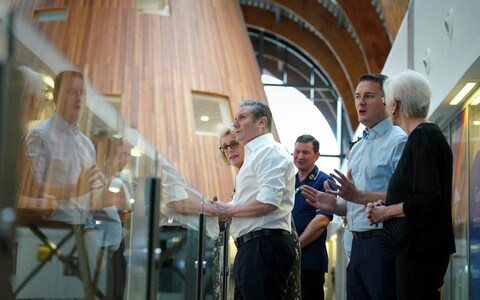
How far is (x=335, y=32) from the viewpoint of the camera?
1025 inches

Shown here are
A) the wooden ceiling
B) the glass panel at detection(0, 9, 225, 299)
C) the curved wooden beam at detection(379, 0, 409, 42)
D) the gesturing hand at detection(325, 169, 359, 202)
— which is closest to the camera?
the glass panel at detection(0, 9, 225, 299)

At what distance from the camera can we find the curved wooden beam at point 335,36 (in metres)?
25.4

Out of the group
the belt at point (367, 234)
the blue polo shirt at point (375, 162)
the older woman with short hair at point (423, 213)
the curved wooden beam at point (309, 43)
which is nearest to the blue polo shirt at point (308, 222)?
the blue polo shirt at point (375, 162)

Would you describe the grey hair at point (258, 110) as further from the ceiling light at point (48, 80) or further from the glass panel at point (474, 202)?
the ceiling light at point (48, 80)

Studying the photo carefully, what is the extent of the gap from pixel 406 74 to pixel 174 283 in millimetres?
1463

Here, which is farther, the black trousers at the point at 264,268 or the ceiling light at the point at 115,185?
the black trousers at the point at 264,268

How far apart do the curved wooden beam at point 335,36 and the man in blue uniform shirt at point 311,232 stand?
1906cm

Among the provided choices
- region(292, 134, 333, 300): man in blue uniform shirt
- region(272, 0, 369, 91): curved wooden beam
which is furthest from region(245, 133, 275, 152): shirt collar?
region(272, 0, 369, 91): curved wooden beam

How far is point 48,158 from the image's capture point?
6.73 feet

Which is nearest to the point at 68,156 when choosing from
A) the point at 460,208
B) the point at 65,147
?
the point at 65,147

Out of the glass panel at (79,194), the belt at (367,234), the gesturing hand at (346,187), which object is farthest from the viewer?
the belt at (367,234)

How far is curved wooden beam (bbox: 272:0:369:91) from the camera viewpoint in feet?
83.3

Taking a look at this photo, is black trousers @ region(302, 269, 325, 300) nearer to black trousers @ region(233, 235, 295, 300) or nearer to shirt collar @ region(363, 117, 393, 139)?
black trousers @ region(233, 235, 295, 300)

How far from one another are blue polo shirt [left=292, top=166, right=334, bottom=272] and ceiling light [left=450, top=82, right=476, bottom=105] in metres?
1.28
